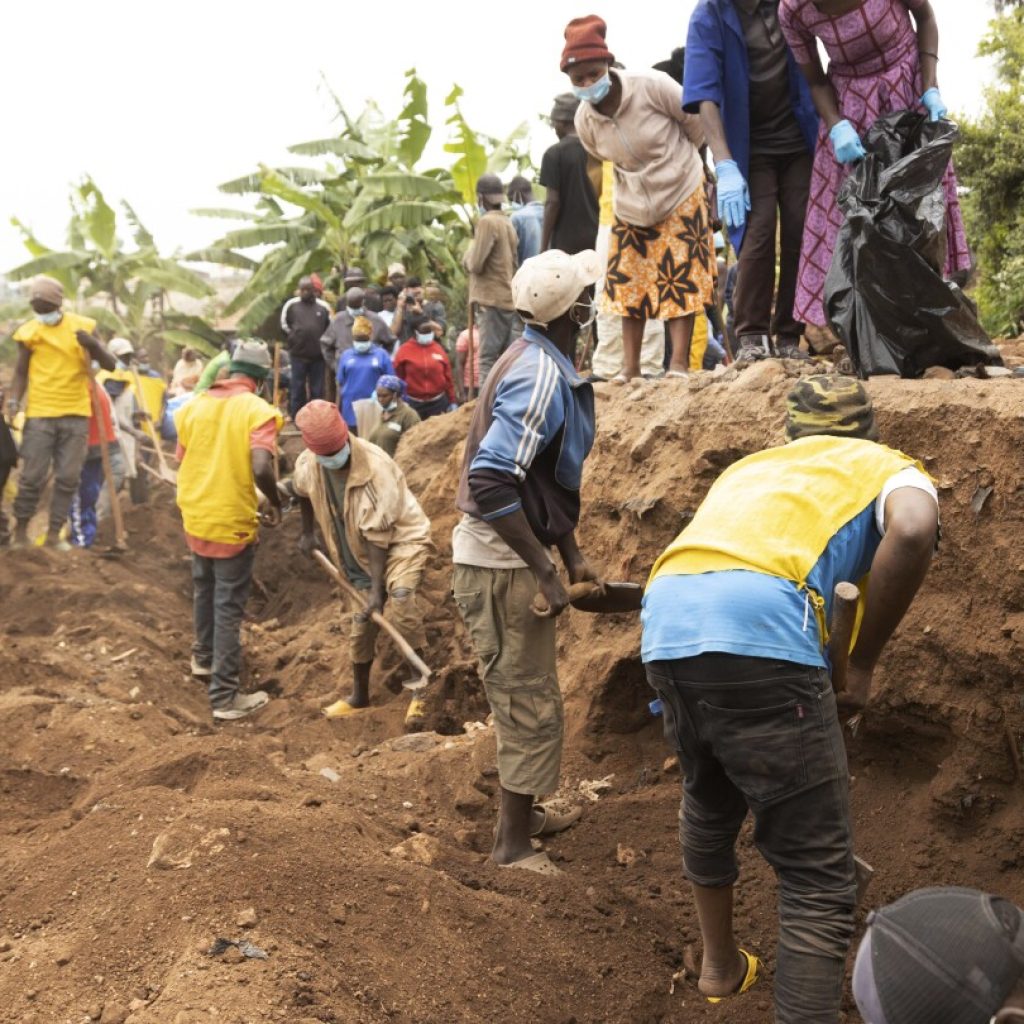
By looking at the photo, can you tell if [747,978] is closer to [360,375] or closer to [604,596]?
[604,596]

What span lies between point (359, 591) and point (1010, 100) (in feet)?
29.9

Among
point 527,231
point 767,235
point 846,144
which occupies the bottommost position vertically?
point 767,235

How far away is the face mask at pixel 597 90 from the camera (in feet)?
17.7

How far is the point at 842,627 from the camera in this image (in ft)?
8.66

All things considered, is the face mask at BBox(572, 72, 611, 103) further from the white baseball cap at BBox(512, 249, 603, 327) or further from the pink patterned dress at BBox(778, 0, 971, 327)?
the white baseball cap at BBox(512, 249, 603, 327)

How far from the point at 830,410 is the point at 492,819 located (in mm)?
2369

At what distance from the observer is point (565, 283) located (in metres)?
3.79

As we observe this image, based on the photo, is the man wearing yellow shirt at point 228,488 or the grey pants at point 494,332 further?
the grey pants at point 494,332

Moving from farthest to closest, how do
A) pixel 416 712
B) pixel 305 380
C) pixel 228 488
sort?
pixel 305 380, pixel 228 488, pixel 416 712

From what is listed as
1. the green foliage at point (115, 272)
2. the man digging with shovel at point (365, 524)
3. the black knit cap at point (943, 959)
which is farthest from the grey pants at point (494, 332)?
the green foliage at point (115, 272)

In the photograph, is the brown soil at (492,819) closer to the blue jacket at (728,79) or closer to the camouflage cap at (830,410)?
the camouflage cap at (830,410)

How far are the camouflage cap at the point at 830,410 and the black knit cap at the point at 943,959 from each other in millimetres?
1327

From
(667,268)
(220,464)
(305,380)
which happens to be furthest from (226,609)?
(305,380)

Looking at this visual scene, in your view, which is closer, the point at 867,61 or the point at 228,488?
the point at 867,61
